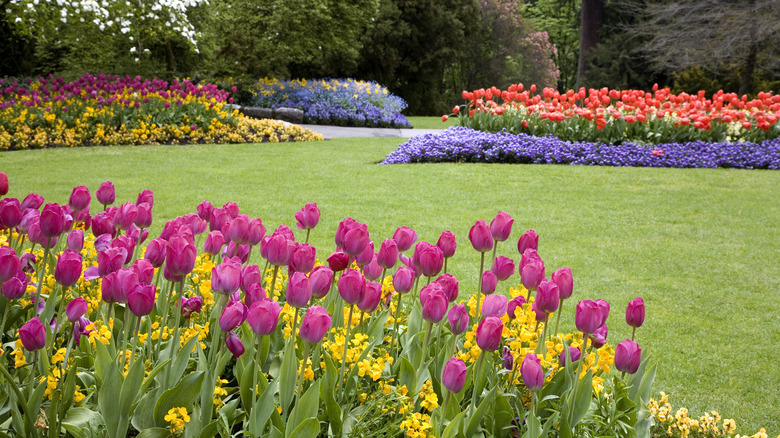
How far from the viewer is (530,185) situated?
27.0ft

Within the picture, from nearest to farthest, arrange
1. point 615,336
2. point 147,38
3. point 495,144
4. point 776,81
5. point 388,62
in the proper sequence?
point 615,336
point 495,144
point 147,38
point 776,81
point 388,62

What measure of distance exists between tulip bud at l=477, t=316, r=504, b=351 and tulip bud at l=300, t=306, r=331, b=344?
1.16 ft

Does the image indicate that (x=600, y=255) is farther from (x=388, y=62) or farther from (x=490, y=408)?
(x=388, y=62)

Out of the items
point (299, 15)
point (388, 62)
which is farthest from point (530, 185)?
point (388, 62)

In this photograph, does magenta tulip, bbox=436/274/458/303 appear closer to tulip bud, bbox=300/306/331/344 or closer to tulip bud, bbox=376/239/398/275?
tulip bud, bbox=376/239/398/275

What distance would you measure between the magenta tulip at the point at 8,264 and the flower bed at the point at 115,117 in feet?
31.8

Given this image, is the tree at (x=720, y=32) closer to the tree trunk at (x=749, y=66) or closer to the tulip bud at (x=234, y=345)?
the tree trunk at (x=749, y=66)

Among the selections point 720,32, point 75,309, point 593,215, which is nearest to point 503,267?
point 75,309

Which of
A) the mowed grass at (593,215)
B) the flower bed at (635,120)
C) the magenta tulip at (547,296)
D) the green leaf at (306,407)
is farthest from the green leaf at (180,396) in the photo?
the flower bed at (635,120)

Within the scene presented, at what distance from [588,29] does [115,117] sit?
739 inches

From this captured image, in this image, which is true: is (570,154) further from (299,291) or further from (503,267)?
(299,291)

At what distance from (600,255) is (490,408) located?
3946 mm

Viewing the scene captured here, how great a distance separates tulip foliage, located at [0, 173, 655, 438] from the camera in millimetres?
1581

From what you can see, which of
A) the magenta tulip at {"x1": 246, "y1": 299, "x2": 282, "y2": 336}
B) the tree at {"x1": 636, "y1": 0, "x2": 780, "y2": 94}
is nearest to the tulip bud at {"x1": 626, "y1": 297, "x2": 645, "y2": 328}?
the magenta tulip at {"x1": 246, "y1": 299, "x2": 282, "y2": 336}
